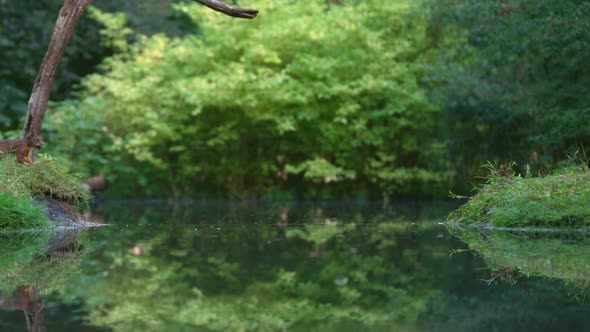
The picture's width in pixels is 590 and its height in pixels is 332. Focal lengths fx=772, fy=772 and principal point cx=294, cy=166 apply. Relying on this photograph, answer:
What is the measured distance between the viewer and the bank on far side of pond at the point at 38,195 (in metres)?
6.84

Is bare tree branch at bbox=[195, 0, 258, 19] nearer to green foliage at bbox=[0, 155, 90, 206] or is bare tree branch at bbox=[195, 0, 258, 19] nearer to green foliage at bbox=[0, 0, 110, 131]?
green foliage at bbox=[0, 155, 90, 206]

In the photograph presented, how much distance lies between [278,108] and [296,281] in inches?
527

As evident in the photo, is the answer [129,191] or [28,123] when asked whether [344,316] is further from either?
[129,191]

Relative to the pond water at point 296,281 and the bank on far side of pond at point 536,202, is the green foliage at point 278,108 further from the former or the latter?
the pond water at point 296,281

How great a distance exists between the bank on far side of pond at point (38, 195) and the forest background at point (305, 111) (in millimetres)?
8307

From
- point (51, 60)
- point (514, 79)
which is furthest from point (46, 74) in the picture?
point (514, 79)

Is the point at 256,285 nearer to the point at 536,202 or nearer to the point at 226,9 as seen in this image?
the point at 536,202

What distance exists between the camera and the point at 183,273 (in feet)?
13.4

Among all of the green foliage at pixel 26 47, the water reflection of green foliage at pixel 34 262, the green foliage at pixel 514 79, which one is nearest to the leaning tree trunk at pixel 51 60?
the water reflection of green foliage at pixel 34 262

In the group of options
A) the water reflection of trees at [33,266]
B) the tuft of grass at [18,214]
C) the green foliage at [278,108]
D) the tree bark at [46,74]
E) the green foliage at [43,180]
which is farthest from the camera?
the green foliage at [278,108]

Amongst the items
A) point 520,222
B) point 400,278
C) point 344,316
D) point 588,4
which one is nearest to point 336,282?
point 400,278

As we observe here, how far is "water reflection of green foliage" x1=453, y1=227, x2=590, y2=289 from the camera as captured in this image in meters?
4.06

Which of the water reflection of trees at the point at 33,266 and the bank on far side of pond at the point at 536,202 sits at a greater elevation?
the bank on far side of pond at the point at 536,202

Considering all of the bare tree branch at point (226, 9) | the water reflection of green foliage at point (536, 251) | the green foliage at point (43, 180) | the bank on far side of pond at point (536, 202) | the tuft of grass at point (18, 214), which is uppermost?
the bare tree branch at point (226, 9)
